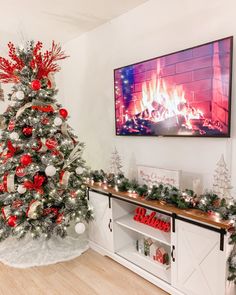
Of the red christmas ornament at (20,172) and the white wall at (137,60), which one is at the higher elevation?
the white wall at (137,60)

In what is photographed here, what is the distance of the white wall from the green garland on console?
0.92ft

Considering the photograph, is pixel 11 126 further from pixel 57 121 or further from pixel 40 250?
pixel 40 250

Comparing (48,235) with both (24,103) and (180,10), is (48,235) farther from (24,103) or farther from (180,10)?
(180,10)

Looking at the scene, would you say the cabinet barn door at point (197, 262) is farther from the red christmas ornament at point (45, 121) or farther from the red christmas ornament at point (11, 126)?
the red christmas ornament at point (11, 126)

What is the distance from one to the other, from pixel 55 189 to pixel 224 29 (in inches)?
88.1

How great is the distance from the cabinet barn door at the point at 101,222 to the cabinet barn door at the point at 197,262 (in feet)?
2.82

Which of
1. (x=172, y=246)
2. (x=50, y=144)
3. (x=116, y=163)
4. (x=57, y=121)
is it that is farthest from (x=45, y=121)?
(x=172, y=246)

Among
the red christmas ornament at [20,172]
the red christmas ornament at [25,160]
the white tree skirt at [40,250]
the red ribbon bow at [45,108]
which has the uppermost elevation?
the red ribbon bow at [45,108]

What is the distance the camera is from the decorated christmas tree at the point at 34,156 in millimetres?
2436

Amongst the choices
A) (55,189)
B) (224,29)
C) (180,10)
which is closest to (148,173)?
(55,189)

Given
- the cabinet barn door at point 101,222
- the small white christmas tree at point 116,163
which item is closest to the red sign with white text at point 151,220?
the cabinet barn door at point 101,222

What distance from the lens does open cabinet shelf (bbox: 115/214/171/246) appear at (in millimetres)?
2178

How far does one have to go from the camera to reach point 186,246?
74.0 inches

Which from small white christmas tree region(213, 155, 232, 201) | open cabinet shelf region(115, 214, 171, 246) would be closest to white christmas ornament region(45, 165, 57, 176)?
open cabinet shelf region(115, 214, 171, 246)
